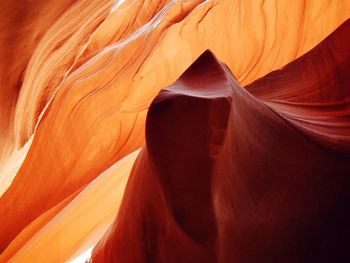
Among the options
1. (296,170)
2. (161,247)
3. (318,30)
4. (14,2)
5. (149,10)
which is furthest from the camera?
(149,10)

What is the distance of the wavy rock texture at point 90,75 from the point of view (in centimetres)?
166

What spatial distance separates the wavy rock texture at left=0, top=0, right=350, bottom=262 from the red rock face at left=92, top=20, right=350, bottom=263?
2.03 ft

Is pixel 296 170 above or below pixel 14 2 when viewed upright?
below

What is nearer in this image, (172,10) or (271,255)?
(271,255)

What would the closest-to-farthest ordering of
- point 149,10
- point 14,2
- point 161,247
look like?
point 161,247, point 14,2, point 149,10

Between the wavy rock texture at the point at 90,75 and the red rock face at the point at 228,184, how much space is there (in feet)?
2.03

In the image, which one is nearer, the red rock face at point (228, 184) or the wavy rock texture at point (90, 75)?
the red rock face at point (228, 184)

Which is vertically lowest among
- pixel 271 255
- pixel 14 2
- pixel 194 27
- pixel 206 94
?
pixel 271 255

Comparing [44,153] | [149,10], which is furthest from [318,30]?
[44,153]

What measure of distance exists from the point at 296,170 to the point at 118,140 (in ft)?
3.72

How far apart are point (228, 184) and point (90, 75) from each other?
1.17 meters

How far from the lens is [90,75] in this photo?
1808 mm

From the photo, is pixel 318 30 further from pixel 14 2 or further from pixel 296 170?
pixel 14 2

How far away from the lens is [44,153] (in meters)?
1.74
